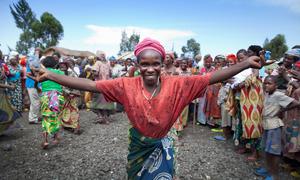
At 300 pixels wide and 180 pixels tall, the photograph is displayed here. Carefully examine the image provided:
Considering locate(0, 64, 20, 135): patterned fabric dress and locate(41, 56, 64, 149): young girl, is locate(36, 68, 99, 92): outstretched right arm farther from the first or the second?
locate(0, 64, 20, 135): patterned fabric dress

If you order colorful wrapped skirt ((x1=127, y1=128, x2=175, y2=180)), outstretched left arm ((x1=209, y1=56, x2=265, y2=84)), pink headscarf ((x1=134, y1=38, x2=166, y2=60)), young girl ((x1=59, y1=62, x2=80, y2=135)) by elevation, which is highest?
pink headscarf ((x1=134, y1=38, x2=166, y2=60))

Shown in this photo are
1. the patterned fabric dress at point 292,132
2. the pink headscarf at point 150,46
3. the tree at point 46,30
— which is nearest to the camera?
the pink headscarf at point 150,46

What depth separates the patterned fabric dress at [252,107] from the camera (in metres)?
4.12

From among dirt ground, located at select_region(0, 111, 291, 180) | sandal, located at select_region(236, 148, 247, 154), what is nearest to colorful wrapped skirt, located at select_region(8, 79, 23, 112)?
dirt ground, located at select_region(0, 111, 291, 180)

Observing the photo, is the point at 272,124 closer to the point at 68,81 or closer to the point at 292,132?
the point at 292,132

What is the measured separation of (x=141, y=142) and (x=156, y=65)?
661 millimetres

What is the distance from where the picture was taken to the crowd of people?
75.9 inches

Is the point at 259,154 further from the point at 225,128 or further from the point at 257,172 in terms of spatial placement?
the point at 225,128

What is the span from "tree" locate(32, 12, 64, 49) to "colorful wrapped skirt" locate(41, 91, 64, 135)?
33.1 meters

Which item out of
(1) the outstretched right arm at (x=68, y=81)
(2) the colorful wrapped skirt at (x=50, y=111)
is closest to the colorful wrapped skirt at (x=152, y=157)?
(1) the outstretched right arm at (x=68, y=81)

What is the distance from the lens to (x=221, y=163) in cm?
417

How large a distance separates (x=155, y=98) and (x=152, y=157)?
49cm

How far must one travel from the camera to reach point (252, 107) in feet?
13.7

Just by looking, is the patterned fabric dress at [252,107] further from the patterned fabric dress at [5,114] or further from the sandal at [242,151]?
the patterned fabric dress at [5,114]
